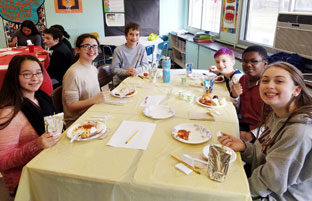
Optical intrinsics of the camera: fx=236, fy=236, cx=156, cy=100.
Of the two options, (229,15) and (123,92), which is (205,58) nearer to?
(229,15)

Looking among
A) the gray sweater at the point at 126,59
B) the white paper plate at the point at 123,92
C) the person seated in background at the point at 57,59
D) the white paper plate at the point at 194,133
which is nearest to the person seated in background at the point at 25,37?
the person seated in background at the point at 57,59

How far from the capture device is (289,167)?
3.10 feet

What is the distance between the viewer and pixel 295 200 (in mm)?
1005

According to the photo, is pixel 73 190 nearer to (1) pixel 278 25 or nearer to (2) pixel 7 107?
(2) pixel 7 107

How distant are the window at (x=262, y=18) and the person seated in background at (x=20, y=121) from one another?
2913 mm

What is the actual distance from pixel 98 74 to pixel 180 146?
138 centimetres

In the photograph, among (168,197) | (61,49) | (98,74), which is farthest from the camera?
(61,49)

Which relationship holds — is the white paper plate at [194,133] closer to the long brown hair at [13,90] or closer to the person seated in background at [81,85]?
the person seated in background at [81,85]

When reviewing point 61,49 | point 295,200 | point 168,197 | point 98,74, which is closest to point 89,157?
point 168,197

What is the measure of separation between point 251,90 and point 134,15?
15.2 ft

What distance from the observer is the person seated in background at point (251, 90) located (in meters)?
1.87

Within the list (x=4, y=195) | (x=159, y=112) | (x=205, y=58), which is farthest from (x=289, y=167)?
(x=205, y=58)

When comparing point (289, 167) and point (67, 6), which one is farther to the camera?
point (67, 6)

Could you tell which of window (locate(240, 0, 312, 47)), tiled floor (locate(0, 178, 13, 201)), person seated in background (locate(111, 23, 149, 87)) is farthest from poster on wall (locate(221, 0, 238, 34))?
tiled floor (locate(0, 178, 13, 201))
